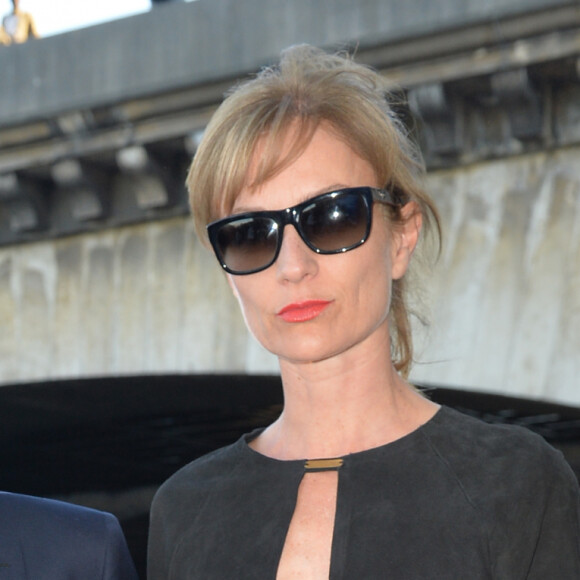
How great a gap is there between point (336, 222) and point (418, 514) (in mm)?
589

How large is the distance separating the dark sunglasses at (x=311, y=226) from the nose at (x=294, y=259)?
1cm

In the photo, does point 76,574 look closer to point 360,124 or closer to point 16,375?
point 360,124

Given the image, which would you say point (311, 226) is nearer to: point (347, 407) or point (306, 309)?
point (306, 309)

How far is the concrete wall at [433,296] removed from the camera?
6957 millimetres

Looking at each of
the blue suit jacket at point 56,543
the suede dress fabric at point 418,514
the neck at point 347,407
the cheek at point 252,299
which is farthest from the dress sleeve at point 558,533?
the blue suit jacket at point 56,543

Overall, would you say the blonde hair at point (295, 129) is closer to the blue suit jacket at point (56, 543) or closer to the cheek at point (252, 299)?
the cheek at point (252, 299)

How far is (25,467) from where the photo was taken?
14.8 m

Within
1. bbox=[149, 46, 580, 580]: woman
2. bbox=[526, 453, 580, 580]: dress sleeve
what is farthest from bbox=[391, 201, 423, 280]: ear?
bbox=[526, 453, 580, 580]: dress sleeve

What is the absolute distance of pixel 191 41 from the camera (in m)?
7.67

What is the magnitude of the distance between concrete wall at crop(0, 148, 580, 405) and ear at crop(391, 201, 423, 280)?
277cm

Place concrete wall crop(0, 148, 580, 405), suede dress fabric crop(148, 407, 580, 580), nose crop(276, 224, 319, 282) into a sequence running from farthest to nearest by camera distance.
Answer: concrete wall crop(0, 148, 580, 405), nose crop(276, 224, 319, 282), suede dress fabric crop(148, 407, 580, 580)

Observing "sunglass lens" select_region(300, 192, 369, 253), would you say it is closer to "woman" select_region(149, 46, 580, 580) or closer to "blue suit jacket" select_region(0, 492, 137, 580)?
"woman" select_region(149, 46, 580, 580)

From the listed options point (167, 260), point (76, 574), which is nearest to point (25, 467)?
point (167, 260)

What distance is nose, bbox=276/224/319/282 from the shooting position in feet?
7.66
